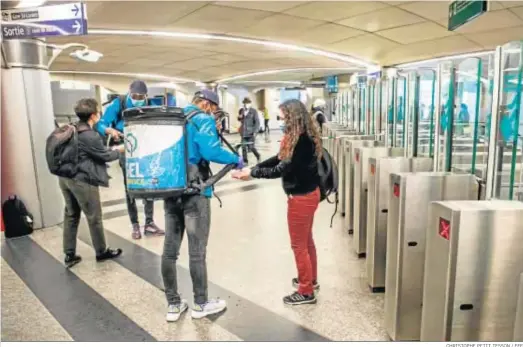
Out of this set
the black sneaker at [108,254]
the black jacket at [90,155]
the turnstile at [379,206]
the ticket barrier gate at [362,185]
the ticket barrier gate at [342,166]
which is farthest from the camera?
the ticket barrier gate at [342,166]

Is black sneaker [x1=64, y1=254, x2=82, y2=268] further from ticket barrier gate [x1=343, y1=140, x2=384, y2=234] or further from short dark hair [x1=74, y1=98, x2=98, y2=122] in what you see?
ticket barrier gate [x1=343, y1=140, x2=384, y2=234]

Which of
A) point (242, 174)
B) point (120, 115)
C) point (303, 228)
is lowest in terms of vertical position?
point (303, 228)

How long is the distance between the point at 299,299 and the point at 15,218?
321 cm

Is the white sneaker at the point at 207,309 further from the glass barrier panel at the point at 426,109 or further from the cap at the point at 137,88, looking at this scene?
the cap at the point at 137,88

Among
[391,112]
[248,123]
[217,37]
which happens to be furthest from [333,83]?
[391,112]

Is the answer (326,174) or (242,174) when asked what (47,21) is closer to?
(242,174)

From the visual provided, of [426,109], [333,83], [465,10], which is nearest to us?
[465,10]

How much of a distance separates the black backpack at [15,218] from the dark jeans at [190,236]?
2.59 metres

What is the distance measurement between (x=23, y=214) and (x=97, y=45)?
16.9ft

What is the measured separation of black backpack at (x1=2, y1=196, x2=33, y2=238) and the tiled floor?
0.48 ft

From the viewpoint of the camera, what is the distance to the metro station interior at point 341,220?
1.58 metres

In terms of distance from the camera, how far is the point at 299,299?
98.7 inches

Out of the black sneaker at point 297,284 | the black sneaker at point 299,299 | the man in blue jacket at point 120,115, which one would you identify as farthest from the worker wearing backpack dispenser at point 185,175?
the man in blue jacket at point 120,115
